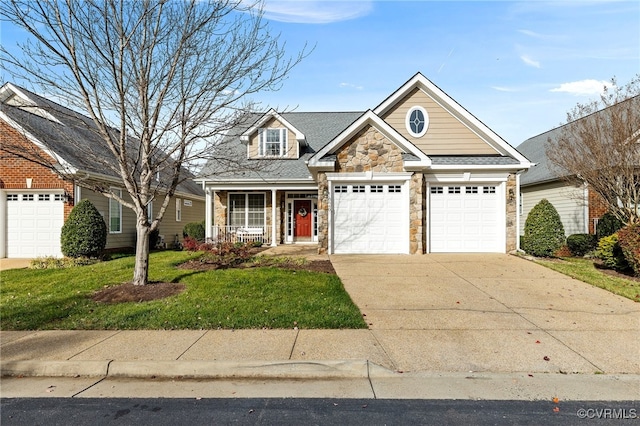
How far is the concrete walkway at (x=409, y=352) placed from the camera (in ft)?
14.2

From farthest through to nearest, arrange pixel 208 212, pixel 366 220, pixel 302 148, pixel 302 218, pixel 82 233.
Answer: pixel 302 148 → pixel 302 218 → pixel 208 212 → pixel 366 220 → pixel 82 233

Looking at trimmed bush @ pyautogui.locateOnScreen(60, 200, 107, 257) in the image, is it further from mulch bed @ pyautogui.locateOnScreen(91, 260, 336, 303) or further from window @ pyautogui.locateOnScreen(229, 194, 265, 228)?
window @ pyautogui.locateOnScreen(229, 194, 265, 228)

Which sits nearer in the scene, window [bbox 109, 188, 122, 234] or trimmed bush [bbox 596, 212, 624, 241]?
trimmed bush [bbox 596, 212, 624, 241]

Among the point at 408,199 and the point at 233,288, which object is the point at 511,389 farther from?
the point at 408,199

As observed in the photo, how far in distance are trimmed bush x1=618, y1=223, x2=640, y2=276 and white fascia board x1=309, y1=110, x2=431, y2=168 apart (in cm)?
562

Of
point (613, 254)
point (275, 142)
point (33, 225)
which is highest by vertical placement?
point (275, 142)

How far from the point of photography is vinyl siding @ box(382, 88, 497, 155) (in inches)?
574

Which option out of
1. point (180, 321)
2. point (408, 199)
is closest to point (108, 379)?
point (180, 321)

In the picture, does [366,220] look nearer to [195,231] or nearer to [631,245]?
[631,245]

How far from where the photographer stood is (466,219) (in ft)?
44.7

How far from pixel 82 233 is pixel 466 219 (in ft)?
43.9

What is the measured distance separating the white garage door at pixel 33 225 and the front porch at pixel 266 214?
6.17m

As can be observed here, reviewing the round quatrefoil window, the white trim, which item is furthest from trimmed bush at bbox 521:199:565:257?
the round quatrefoil window

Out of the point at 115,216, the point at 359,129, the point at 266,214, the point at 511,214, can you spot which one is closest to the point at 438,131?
the point at 359,129
